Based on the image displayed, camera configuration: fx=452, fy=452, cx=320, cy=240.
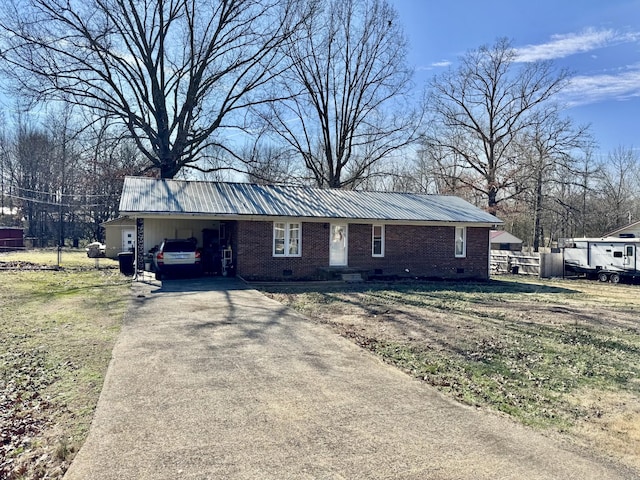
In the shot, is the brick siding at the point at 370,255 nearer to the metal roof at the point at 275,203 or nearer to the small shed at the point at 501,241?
the metal roof at the point at 275,203

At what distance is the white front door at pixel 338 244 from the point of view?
61.3 ft

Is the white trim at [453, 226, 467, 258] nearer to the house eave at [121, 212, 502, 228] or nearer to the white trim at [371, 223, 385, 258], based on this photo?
the house eave at [121, 212, 502, 228]

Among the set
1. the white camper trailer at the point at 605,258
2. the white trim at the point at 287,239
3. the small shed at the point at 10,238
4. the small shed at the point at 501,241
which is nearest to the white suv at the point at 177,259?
the white trim at the point at 287,239

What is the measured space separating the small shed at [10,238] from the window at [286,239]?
30.2 m

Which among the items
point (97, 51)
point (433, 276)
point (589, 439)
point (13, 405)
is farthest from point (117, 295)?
point (97, 51)

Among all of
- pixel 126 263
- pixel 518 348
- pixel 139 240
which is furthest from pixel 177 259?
pixel 518 348

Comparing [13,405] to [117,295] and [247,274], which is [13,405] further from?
[247,274]

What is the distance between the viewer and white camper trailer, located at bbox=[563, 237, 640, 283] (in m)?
22.7

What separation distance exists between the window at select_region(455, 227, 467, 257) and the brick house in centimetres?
4

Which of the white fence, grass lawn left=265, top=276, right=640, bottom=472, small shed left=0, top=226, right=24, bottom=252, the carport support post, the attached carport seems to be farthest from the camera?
small shed left=0, top=226, right=24, bottom=252

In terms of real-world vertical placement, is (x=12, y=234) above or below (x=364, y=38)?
below

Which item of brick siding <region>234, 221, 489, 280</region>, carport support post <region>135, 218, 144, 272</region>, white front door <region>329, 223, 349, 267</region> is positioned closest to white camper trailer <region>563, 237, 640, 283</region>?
brick siding <region>234, 221, 489, 280</region>

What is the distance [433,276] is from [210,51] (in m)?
18.5

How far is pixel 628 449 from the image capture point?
400cm
